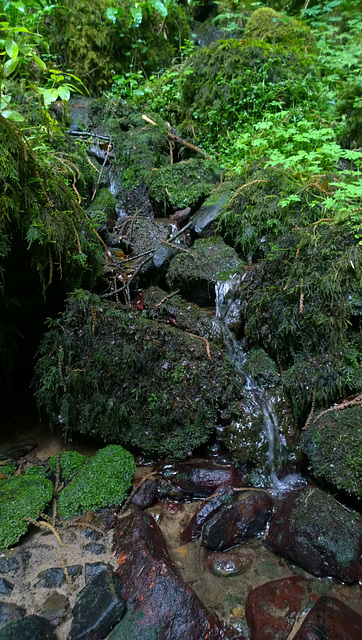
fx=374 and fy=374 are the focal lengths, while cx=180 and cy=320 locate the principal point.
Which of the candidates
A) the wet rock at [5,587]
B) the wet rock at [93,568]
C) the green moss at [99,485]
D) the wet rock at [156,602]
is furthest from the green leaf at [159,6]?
the wet rock at [5,587]

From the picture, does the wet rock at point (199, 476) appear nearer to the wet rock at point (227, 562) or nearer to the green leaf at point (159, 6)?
the wet rock at point (227, 562)

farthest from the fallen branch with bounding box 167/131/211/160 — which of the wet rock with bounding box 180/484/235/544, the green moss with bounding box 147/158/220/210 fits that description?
the wet rock with bounding box 180/484/235/544

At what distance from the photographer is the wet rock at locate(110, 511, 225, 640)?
2148 mm

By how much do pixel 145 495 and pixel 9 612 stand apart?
118cm

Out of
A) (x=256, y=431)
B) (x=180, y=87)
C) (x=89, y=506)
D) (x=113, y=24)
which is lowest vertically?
(x=256, y=431)

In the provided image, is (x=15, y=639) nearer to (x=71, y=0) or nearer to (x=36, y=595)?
(x=36, y=595)

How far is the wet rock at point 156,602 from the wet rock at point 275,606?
222 mm

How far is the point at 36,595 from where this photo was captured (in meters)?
2.35

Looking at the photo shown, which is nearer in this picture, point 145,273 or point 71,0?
point 145,273

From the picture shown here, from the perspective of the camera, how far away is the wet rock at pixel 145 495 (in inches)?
121

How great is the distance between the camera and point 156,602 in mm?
2240

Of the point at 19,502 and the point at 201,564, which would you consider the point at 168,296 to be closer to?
the point at 19,502

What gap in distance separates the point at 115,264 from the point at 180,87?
13.5ft

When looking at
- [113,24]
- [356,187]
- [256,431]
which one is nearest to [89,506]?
[256,431]
